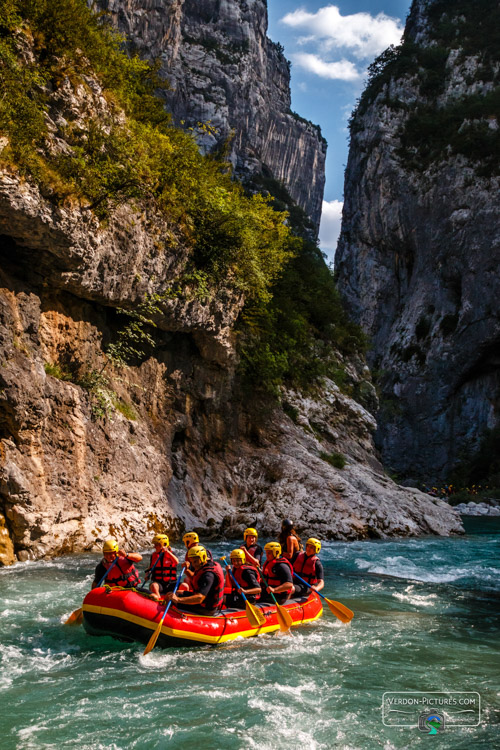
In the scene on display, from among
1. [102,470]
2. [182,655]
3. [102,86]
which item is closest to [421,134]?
[102,86]

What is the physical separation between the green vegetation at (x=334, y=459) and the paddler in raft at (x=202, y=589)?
11.8m

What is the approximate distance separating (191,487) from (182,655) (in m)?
8.77

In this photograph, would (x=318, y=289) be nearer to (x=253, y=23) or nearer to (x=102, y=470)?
(x=102, y=470)

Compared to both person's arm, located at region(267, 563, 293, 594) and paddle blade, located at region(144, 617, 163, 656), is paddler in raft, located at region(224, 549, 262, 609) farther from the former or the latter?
paddle blade, located at region(144, 617, 163, 656)

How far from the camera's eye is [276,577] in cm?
817

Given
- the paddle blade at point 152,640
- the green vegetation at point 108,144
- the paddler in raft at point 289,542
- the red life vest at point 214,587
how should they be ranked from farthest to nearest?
the green vegetation at point 108,144 → the paddler in raft at point 289,542 → the red life vest at point 214,587 → the paddle blade at point 152,640

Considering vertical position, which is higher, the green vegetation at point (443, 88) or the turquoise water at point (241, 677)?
the green vegetation at point (443, 88)

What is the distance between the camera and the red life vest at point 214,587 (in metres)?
6.91

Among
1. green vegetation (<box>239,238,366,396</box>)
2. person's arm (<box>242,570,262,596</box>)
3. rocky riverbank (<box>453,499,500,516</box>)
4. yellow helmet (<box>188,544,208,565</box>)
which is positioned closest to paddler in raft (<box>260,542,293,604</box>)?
person's arm (<box>242,570,262,596</box>)

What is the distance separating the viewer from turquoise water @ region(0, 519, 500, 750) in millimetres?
4438

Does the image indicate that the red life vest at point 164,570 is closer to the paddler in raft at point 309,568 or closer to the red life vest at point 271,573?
the red life vest at point 271,573

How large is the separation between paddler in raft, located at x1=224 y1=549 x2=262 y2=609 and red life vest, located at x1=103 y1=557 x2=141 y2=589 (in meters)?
1.34

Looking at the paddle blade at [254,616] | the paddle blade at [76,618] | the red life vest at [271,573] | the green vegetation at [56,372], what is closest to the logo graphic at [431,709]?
the paddle blade at [254,616]

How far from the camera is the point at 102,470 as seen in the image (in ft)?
39.1
